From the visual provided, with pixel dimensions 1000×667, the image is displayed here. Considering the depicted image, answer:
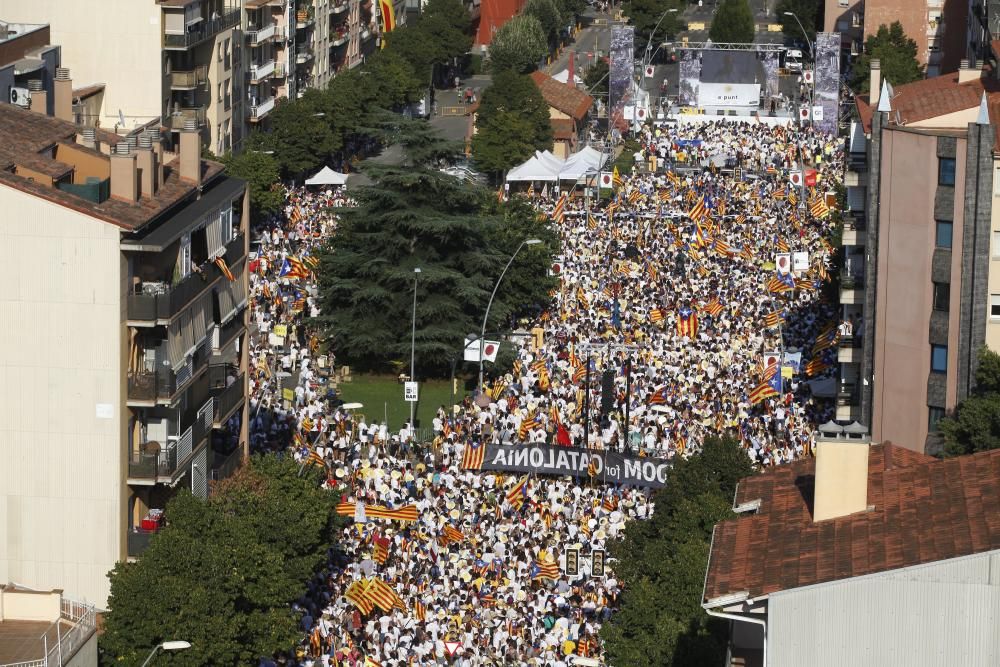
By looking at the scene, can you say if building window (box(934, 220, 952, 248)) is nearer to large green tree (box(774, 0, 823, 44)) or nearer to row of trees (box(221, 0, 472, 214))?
row of trees (box(221, 0, 472, 214))

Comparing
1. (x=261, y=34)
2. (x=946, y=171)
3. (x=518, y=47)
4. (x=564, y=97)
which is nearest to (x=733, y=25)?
(x=518, y=47)

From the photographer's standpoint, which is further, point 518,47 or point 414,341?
point 518,47

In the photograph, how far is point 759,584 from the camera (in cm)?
3112

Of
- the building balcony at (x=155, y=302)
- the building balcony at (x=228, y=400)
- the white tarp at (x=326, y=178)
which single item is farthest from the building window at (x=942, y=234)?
the white tarp at (x=326, y=178)

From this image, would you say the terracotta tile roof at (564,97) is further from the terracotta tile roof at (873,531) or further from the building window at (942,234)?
the terracotta tile roof at (873,531)

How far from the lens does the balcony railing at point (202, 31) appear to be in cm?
10631

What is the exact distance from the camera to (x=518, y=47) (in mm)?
157375

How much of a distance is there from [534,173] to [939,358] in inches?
2191

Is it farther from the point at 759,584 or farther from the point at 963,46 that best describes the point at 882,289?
the point at 963,46

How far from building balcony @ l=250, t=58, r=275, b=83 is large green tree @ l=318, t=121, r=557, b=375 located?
116 ft

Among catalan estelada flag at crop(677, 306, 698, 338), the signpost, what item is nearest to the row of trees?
catalan estelada flag at crop(677, 306, 698, 338)

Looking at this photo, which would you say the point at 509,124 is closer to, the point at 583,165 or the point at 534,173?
the point at 534,173

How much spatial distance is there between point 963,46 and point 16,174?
104m

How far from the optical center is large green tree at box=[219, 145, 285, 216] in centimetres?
10419
